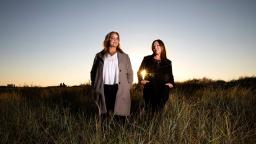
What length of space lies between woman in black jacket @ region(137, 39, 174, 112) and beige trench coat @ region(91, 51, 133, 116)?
19.8 inches

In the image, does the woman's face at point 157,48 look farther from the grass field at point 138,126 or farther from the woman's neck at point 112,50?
the grass field at point 138,126

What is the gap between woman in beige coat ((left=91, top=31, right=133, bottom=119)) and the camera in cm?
583

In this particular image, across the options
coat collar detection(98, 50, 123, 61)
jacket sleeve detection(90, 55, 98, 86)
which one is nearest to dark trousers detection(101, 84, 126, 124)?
jacket sleeve detection(90, 55, 98, 86)

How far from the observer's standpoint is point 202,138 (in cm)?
431

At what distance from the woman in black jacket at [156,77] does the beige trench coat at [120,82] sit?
0.50m

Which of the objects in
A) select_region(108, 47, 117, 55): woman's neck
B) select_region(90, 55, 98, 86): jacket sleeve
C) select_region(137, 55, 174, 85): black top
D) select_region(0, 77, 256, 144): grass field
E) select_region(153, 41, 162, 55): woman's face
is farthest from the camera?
select_region(137, 55, 174, 85): black top

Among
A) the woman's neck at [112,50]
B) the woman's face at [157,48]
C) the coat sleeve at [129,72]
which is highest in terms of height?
the woman's face at [157,48]

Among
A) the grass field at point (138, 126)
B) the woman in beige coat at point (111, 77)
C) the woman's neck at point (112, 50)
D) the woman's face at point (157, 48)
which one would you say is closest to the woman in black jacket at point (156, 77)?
the woman's face at point (157, 48)

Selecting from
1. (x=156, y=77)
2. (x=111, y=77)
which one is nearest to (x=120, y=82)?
(x=111, y=77)

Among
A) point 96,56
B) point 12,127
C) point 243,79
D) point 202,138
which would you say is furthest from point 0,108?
point 243,79

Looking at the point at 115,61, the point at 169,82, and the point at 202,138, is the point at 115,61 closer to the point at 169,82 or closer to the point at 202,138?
the point at 169,82

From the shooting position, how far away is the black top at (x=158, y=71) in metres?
6.48

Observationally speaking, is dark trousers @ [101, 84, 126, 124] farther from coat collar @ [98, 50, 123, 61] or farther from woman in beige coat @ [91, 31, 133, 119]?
coat collar @ [98, 50, 123, 61]

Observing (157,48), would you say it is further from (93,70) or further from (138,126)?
(138,126)
